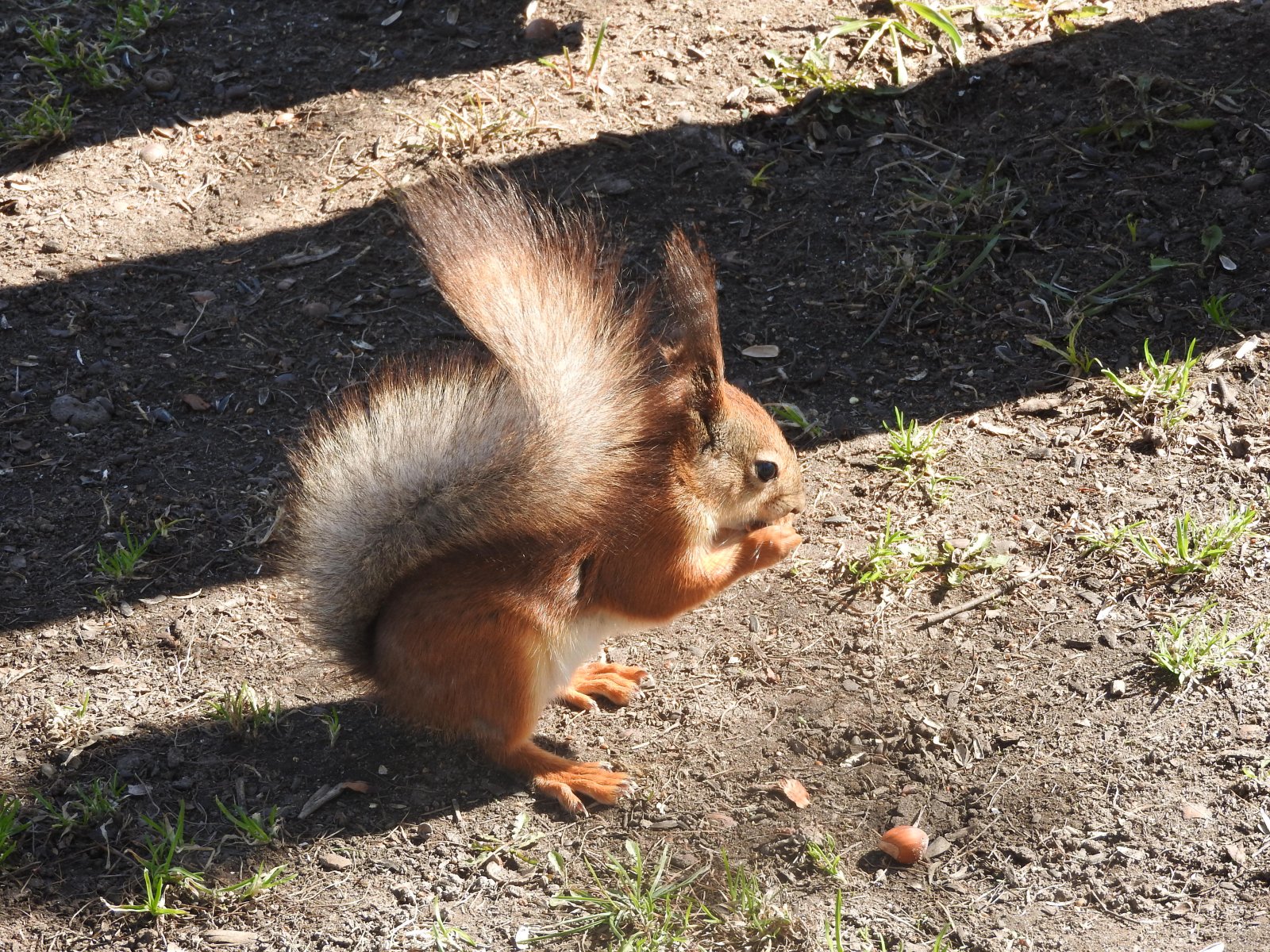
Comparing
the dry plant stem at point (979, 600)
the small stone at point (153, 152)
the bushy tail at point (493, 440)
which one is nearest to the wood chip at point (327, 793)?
the bushy tail at point (493, 440)

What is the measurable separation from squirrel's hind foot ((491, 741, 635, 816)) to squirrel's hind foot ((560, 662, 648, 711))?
0.20 m

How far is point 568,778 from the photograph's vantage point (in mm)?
2498

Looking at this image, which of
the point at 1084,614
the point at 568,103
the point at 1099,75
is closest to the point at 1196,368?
the point at 1084,614

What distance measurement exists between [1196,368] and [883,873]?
5.58ft

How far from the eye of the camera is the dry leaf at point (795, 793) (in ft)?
7.94

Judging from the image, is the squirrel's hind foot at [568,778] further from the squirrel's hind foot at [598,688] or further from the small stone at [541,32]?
the small stone at [541,32]

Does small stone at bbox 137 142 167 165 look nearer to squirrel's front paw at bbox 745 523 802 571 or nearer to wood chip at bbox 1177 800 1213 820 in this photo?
squirrel's front paw at bbox 745 523 802 571

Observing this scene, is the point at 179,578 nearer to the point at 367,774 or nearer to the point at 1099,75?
the point at 367,774

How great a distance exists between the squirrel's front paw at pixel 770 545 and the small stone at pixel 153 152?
266 centimetres

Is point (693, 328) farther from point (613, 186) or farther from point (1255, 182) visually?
point (1255, 182)

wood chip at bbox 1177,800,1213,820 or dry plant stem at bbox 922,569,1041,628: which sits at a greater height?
dry plant stem at bbox 922,569,1041,628

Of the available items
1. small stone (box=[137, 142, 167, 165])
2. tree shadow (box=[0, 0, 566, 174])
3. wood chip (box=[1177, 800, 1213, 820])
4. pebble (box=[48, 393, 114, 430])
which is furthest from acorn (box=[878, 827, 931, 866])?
small stone (box=[137, 142, 167, 165])

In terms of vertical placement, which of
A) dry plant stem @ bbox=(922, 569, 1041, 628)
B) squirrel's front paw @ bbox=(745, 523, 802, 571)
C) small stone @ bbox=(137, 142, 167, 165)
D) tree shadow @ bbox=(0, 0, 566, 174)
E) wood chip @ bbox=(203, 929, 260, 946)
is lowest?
dry plant stem @ bbox=(922, 569, 1041, 628)

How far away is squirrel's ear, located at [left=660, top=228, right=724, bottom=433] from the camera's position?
2361mm
